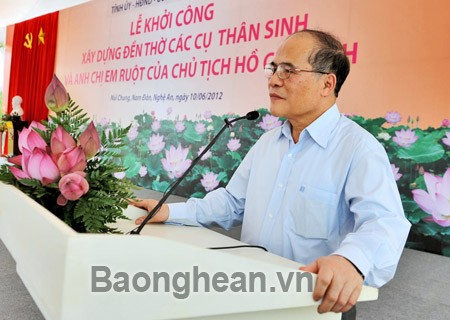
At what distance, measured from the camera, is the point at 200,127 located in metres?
3.03

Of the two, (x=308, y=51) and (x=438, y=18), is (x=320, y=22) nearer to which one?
(x=438, y=18)

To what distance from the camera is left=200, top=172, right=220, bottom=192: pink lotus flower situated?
283 cm

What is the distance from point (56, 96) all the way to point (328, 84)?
838 millimetres

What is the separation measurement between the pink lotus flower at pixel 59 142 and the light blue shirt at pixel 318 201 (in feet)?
1.91

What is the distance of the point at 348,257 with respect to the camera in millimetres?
789

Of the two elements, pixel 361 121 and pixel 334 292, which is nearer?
pixel 334 292

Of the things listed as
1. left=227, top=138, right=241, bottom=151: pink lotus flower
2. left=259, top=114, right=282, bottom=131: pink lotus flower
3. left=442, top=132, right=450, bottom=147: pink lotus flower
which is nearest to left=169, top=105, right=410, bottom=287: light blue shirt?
left=442, top=132, right=450, bottom=147: pink lotus flower

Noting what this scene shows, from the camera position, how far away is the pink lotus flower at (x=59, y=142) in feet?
2.29

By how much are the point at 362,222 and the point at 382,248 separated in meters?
0.11

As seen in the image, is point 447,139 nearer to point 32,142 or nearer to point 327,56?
point 327,56

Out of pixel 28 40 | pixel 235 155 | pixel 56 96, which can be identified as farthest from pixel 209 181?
pixel 28 40

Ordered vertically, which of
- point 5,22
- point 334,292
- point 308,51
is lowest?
point 334,292

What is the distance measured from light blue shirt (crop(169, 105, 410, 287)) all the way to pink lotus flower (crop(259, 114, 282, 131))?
40.2 inches

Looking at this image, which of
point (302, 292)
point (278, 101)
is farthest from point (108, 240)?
point (278, 101)
